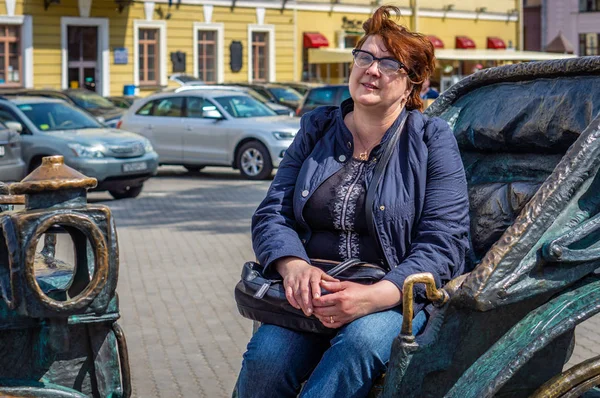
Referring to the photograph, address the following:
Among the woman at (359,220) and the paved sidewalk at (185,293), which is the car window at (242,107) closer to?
the paved sidewalk at (185,293)

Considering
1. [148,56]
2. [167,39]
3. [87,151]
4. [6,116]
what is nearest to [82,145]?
[87,151]

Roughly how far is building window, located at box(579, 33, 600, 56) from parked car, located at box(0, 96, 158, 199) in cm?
4815

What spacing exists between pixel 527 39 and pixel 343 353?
2448 inches

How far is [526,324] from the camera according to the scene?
10.6 feet

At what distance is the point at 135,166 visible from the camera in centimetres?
1589

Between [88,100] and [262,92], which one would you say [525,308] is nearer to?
[88,100]

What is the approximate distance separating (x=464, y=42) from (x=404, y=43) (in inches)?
1912

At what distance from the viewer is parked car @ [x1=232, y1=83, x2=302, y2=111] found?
→ 28547 millimetres

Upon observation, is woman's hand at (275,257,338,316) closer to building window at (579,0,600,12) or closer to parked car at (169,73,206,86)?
parked car at (169,73,206,86)

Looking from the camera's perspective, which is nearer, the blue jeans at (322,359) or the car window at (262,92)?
the blue jeans at (322,359)

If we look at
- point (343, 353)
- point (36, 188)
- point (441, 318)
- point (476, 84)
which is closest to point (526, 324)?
point (441, 318)

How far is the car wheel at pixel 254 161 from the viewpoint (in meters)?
19.2

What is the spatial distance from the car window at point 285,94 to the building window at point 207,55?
11601 mm

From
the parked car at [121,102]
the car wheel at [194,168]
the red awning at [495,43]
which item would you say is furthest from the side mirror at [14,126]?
the red awning at [495,43]
